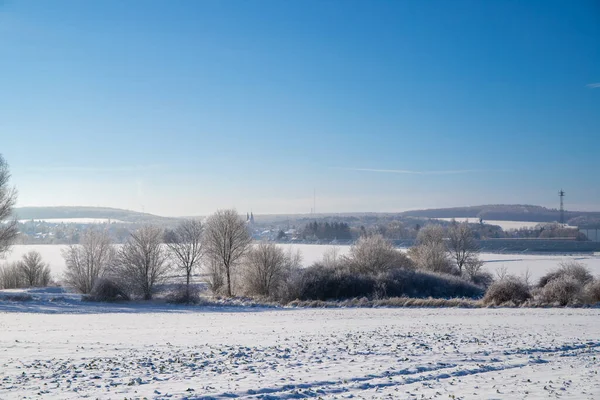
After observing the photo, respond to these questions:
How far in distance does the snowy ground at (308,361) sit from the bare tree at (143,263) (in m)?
24.9

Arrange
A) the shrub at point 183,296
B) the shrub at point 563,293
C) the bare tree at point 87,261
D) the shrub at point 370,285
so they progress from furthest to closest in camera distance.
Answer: the bare tree at point 87,261 < the shrub at point 370,285 < the shrub at point 183,296 < the shrub at point 563,293

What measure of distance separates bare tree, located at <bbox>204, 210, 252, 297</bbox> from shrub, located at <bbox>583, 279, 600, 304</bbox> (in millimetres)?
35580

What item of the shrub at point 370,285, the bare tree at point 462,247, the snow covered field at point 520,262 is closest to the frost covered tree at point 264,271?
the shrub at point 370,285

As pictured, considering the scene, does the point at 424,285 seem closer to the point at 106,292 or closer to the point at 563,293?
the point at 563,293

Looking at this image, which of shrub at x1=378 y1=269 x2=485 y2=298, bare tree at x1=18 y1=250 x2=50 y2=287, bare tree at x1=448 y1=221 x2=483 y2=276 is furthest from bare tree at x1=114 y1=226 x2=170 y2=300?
bare tree at x1=448 y1=221 x2=483 y2=276

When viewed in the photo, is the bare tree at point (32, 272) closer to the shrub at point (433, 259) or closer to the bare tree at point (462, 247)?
the shrub at point (433, 259)

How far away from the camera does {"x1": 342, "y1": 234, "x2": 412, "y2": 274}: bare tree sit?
59.2m

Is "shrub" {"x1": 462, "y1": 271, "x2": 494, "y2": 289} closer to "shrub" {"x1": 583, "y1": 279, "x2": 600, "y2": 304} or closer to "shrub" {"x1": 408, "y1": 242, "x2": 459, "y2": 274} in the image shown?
"shrub" {"x1": 408, "y1": 242, "x2": 459, "y2": 274}

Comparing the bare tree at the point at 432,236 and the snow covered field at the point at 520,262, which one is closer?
the snow covered field at the point at 520,262

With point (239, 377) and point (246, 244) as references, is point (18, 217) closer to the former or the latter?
point (246, 244)

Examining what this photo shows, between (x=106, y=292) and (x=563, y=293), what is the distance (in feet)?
126

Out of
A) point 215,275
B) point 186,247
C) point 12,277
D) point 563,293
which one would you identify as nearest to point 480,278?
point 563,293

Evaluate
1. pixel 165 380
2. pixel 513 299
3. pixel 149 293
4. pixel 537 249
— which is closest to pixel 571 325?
pixel 513 299

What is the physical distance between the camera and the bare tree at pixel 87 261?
5984 cm
